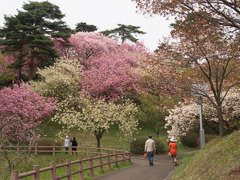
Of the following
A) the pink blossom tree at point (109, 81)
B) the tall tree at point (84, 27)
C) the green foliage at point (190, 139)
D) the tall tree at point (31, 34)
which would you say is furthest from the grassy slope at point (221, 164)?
the tall tree at point (84, 27)

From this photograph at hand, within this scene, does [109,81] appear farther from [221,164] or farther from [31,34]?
[221,164]

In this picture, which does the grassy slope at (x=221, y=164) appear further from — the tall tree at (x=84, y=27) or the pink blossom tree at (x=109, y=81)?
the tall tree at (x=84, y=27)

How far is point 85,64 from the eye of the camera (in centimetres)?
4106

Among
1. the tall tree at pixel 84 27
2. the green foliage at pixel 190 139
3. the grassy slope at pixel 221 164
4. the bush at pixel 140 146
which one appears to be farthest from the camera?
the tall tree at pixel 84 27

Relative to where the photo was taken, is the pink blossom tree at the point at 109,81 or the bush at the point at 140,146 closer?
the bush at the point at 140,146

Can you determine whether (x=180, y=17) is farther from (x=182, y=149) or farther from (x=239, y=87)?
(x=182, y=149)

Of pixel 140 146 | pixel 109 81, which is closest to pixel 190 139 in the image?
pixel 140 146

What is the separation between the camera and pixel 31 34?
3161cm

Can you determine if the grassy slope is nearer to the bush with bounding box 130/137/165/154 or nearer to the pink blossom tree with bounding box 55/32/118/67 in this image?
the bush with bounding box 130/137/165/154

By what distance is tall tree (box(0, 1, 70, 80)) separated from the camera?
3188cm

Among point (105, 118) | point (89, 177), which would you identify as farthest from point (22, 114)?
point (89, 177)

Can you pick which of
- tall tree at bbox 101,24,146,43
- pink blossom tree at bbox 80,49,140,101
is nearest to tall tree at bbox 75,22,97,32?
tall tree at bbox 101,24,146,43

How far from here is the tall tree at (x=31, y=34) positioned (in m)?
31.9

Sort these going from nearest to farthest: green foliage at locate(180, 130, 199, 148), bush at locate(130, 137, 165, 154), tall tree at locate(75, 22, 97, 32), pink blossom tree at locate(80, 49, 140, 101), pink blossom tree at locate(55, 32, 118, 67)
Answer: bush at locate(130, 137, 165, 154) < green foliage at locate(180, 130, 199, 148) < pink blossom tree at locate(80, 49, 140, 101) < pink blossom tree at locate(55, 32, 118, 67) < tall tree at locate(75, 22, 97, 32)
